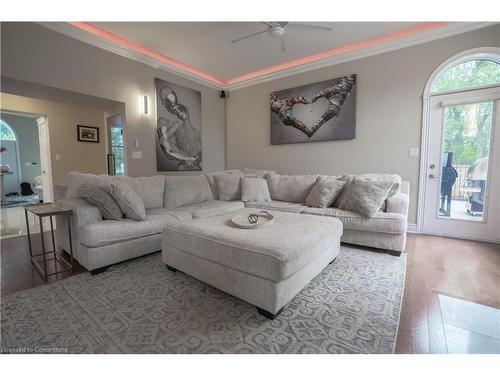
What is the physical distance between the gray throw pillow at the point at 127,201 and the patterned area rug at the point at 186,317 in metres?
0.57

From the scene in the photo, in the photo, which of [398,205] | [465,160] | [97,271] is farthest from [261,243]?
[465,160]

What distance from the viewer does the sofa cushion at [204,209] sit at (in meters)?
2.73

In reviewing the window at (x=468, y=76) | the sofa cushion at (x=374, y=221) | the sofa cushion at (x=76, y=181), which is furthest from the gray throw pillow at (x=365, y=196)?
the sofa cushion at (x=76, y=181)

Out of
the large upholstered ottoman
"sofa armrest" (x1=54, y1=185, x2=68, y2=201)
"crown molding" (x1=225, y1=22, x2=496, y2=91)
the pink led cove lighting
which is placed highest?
the pink led cove lighting

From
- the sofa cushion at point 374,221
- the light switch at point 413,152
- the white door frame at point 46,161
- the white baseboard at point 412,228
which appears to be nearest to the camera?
the sofa cushion at point 374,221

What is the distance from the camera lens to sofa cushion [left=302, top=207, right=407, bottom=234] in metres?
2.38

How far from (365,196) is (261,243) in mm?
1710

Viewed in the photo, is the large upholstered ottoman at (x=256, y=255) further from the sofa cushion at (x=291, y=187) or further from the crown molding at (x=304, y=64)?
the crown molding at (x=304, y=64)

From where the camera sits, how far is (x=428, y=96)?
3.09 m

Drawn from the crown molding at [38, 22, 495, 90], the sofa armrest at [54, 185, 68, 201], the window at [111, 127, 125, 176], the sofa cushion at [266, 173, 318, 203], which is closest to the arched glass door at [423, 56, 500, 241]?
the crown molding at [38, 22, 495, 90]

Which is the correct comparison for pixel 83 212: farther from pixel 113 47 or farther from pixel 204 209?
pixel 113 47

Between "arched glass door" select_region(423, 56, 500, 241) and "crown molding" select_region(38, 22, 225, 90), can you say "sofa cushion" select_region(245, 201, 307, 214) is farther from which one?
"crown molding" select_region(38, 22, 225, 90)

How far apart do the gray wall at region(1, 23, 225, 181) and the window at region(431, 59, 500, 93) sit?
3.97 m
